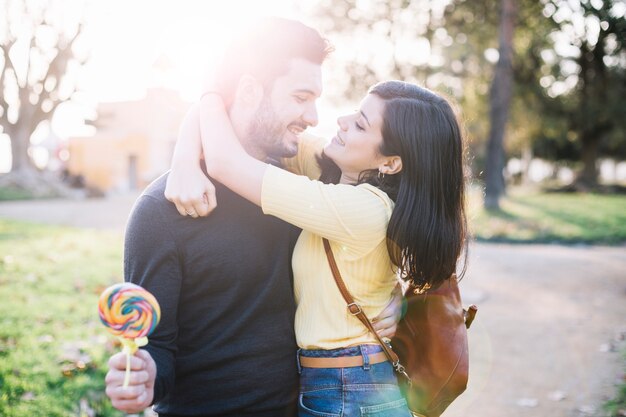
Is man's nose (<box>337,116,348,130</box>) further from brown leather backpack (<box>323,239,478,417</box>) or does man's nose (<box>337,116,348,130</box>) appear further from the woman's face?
brown leather backpack (<box>323,239,478,417</box>)

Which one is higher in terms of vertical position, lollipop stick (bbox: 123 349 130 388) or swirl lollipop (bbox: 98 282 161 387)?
swirl lollipop (bbox: 98 282 161 387)

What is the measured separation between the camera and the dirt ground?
460cm

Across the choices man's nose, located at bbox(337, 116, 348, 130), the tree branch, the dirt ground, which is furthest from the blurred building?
man's nose, located at bbox(337, 116, 348, 130)

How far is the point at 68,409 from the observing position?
4.04 meters

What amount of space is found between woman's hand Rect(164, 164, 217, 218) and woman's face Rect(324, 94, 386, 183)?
0.61 meters

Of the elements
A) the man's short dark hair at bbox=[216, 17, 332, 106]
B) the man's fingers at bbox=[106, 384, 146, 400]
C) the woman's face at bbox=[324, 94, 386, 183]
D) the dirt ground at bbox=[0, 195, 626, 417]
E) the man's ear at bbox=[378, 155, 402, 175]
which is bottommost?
the dirt ground at bbox=[0, 195, 626, 417]

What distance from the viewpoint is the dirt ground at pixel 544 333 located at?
15.1 ft

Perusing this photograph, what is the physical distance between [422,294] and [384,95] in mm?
816

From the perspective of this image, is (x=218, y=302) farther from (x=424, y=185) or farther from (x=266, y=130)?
(x=424, y=185)

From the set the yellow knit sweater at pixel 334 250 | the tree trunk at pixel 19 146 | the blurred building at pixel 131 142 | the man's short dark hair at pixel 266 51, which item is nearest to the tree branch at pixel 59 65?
the tree trunk at pixel 19 146

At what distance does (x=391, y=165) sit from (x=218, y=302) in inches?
34.0

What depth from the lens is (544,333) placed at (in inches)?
245

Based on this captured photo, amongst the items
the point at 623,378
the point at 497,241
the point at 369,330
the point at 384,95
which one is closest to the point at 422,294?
the point at 369,330

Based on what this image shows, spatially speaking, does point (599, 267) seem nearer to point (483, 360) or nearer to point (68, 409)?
point (483, 360)
